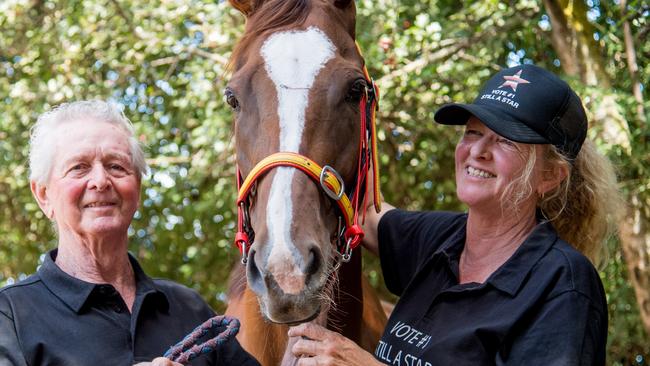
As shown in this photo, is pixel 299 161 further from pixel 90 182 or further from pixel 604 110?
pixel 604 110

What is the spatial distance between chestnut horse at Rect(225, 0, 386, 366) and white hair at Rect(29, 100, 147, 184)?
14.1 inches

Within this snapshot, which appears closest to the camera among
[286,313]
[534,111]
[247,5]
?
[286,313]

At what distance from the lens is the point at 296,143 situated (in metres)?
2.58

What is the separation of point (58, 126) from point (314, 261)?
1.01 metres

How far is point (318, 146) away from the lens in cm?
264

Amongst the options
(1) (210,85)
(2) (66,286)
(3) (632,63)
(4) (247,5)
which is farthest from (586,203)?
(1) (210,85)

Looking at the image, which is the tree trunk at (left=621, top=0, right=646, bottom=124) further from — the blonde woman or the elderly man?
the elderly man

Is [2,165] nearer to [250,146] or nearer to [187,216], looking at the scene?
[187,216]

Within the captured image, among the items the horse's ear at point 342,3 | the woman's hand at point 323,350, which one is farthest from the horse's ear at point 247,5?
the woman's hand at point 323,350

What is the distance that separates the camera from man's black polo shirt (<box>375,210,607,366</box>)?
2.39 metres

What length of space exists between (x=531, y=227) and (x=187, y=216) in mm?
3956

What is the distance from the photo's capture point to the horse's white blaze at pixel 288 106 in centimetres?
229

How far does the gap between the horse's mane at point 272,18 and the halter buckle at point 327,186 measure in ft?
1.92

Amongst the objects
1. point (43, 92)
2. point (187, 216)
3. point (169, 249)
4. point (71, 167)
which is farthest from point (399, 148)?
point (71, 167)
